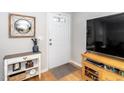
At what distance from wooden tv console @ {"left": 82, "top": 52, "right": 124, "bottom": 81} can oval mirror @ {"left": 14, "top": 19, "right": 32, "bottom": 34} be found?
4.70 feet

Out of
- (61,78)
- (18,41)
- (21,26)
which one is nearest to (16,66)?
(18,41)

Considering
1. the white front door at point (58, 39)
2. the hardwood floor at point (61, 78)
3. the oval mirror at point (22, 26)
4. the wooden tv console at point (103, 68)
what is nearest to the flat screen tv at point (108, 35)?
the wooden tv console at point (103, 68)

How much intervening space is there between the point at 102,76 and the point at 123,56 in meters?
0.48

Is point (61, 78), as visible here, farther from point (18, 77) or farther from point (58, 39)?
point (58, 39)

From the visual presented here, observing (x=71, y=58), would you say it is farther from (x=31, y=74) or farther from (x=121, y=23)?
(x=121, y=23)

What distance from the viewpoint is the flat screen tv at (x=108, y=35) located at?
1.65 metres

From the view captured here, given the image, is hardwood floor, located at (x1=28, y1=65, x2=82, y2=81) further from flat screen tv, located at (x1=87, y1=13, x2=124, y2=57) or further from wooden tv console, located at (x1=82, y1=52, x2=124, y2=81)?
flat screen tv, located at (x1=87, y1=13, x2=124, y2=57)

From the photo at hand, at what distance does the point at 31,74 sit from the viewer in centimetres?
221

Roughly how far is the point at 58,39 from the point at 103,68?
5.54 ft

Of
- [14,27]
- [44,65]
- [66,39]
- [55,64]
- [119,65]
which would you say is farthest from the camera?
[66,39]

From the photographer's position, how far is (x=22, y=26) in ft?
7.13

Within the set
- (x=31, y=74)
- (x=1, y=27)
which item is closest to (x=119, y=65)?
(x=31, y=74)

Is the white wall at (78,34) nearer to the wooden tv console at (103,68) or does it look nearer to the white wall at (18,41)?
the wooden tv console at (103,68)

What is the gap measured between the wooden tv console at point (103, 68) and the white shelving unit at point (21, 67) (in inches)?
43.1
